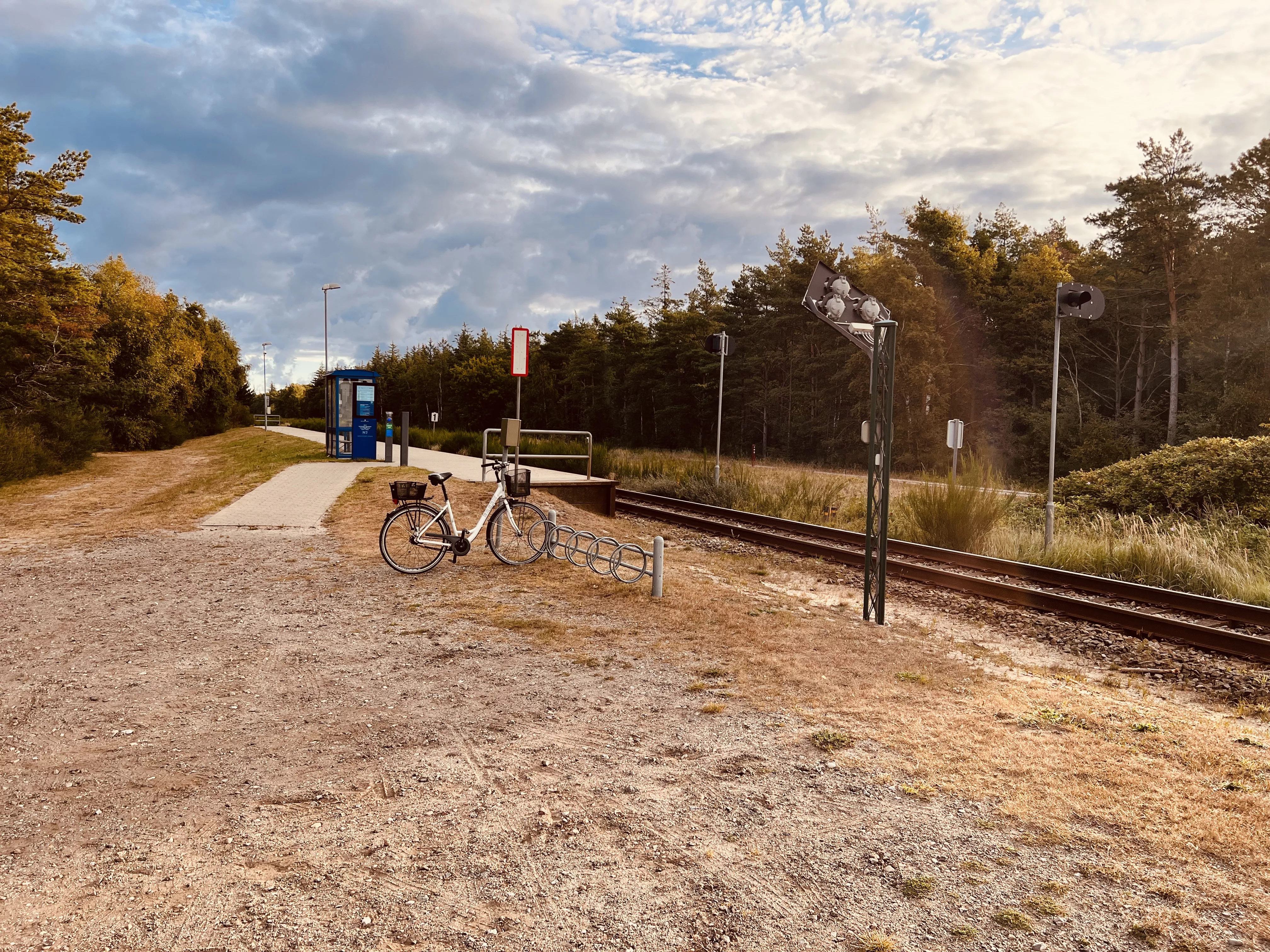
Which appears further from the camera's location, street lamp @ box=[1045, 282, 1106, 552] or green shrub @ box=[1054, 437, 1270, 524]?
green shrub @ box=[1054, 437, 1270, 524]

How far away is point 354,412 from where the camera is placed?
79.3 ft

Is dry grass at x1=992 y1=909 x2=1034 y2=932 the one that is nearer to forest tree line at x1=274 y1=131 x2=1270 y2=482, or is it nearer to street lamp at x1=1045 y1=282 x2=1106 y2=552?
street lamp at x1=1045 y1=282 x2=1106 y2=552

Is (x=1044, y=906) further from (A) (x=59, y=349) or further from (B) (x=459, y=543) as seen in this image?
(A) (x=59, y=349)

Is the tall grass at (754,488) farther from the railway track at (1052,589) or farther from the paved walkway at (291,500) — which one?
the paved walkway at (291,500)

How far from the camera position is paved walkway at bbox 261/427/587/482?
1689cm

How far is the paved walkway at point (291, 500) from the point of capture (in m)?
13.0

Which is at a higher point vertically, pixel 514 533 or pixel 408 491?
pixel 408 491

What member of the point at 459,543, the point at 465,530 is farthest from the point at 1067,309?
the point at 459,543

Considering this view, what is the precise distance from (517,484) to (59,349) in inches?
1006

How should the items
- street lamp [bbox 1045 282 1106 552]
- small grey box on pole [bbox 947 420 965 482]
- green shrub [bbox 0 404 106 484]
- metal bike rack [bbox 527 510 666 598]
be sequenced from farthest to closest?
green shrub [bbox 0 404 106 484], small grey box on pole [bbox 947 420 965 482], street lamp [bbox 1045 282 1106 552], metal bike rack [bbox 527 510 666 598]

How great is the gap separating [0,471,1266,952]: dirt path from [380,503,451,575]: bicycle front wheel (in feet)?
6.27

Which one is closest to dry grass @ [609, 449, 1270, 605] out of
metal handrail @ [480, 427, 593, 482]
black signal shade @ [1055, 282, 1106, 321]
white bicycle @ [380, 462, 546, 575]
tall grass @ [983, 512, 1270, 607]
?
tall grass @ [983, 512, 1270, 607]

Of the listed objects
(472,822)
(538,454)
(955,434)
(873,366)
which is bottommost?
(472,822)

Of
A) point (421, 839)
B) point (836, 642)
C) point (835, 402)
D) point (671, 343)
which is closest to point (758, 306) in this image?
point (671, 343)
